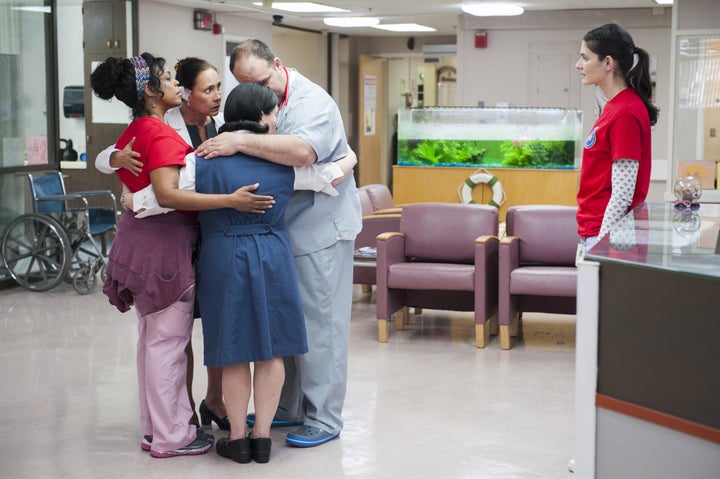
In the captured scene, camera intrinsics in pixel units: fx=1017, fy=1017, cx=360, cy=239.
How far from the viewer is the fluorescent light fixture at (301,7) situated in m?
10.7

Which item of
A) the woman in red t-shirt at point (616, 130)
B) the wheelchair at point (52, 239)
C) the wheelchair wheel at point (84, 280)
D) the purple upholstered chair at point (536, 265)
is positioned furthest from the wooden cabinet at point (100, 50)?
the woman in red t-shirt at point (616, 130)

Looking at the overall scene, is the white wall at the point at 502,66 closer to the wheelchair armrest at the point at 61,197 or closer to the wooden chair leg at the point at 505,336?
the wheelchair armrest at the point at 61,197

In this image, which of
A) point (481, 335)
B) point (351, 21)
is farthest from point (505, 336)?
point (351, 21)

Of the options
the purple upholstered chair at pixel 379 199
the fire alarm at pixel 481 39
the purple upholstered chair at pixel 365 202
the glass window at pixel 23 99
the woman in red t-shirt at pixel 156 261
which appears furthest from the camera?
the fire alarm at pixel 481 39

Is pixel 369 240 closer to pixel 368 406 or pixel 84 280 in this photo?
pixel 84 280

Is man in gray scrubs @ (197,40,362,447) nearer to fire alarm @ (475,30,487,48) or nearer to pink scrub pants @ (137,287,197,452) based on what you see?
pink scrub pants @ (137,287,197,452)

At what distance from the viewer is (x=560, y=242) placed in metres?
6.05

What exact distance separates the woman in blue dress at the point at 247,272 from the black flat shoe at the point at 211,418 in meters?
0.51

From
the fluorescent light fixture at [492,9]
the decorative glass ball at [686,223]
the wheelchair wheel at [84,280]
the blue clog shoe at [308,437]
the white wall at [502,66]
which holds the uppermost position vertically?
the fluorescent light fixture at [492,9]

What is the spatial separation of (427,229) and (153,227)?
9.09ft

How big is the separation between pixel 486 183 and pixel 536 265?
3.04 metres

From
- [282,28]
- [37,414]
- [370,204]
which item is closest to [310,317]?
[37,414]

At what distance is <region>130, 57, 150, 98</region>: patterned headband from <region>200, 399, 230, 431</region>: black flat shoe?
1.35 meters

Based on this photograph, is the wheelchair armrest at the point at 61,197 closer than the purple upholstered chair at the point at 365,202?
No
